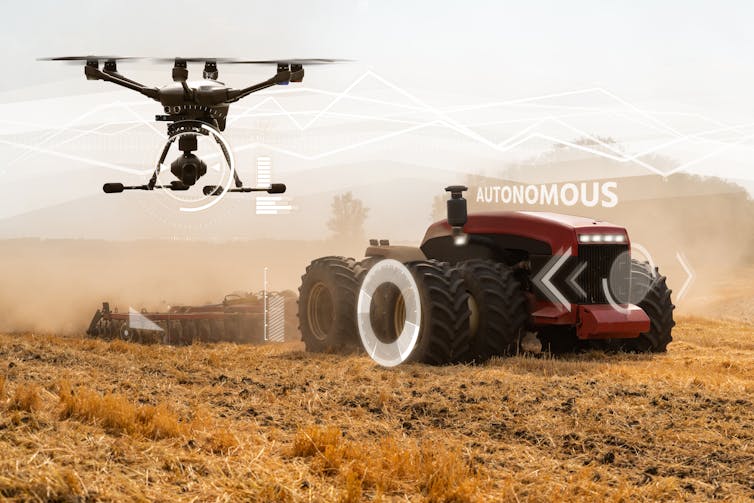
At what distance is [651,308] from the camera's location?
13.2 metres

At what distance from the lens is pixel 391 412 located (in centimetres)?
869

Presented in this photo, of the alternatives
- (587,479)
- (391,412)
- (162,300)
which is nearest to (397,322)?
(391,412)

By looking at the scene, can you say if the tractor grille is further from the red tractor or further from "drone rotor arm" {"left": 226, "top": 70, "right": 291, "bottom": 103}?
"drone rotor arm" {"left": 226, "top": 70, "right": 291, "bottom": 103}

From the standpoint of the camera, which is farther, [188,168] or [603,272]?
[603,272]

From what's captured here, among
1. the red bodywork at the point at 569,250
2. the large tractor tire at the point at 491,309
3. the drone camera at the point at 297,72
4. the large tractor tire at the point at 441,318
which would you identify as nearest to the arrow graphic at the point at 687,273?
the red bodywork at the point at 569,250

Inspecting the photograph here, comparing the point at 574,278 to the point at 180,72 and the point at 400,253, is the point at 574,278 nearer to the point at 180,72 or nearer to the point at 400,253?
the point at 400,253

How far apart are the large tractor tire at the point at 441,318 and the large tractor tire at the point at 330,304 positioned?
189 cm

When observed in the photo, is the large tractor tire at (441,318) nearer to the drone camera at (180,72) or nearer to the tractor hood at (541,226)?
the tractor hood at (541,226)

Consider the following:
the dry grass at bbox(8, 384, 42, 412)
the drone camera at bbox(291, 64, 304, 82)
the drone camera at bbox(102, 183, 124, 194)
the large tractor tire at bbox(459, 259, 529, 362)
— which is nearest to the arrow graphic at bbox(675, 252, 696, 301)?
the large tractor tire at bbox(459, 259, 529, 362)

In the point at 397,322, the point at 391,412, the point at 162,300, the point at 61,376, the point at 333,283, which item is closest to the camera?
the point at 391,412

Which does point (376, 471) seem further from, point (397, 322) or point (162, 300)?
point (162, 300)

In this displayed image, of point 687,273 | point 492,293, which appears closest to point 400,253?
point 492,293

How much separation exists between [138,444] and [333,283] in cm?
699

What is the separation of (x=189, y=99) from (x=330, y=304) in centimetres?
453
